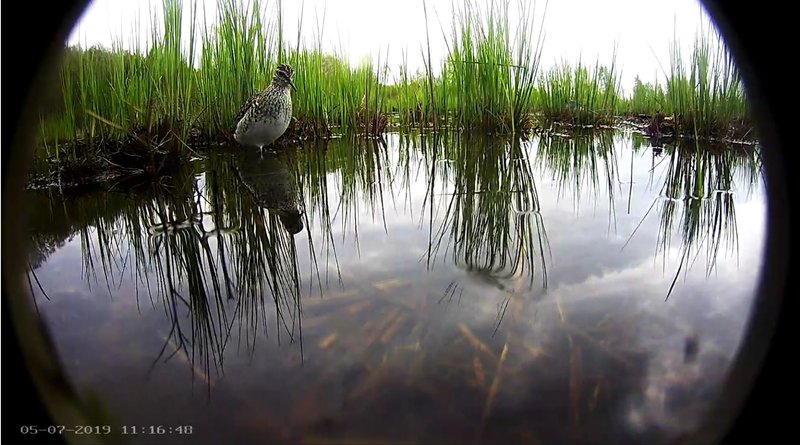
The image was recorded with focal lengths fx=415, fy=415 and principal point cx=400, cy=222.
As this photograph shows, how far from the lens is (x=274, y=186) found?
5.85 ft

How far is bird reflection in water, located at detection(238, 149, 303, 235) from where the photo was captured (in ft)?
4.37

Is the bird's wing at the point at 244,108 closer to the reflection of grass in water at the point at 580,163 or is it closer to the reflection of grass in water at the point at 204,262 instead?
the reflection of grass in water at the point at 204,262

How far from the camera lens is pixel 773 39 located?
53 centimetres

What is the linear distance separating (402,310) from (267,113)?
2.16m

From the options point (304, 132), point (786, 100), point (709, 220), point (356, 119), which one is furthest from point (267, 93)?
point (786, 100)

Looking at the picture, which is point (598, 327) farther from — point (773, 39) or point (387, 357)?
point (773, 39)

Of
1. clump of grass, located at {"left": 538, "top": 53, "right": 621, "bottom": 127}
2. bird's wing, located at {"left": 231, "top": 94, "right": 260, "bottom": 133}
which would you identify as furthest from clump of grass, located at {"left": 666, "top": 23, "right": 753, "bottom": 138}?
bird's wing, located at {"left": 231, "top": 94, "right": 260, "bottom": 133}

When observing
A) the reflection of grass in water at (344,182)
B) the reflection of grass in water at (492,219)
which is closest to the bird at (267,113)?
the reflection of grass in water at (344,182)

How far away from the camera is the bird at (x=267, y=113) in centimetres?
255

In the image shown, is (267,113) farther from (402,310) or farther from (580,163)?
(402,310)

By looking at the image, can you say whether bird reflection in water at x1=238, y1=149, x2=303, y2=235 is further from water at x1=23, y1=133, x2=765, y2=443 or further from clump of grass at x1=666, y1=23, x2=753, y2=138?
clump of grass at x1=666, y1=23, x2=753, y2=138

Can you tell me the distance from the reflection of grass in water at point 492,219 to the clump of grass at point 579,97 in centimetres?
259

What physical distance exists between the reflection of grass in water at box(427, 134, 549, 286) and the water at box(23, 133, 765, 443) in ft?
0.03

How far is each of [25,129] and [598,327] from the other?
93 centimetres
